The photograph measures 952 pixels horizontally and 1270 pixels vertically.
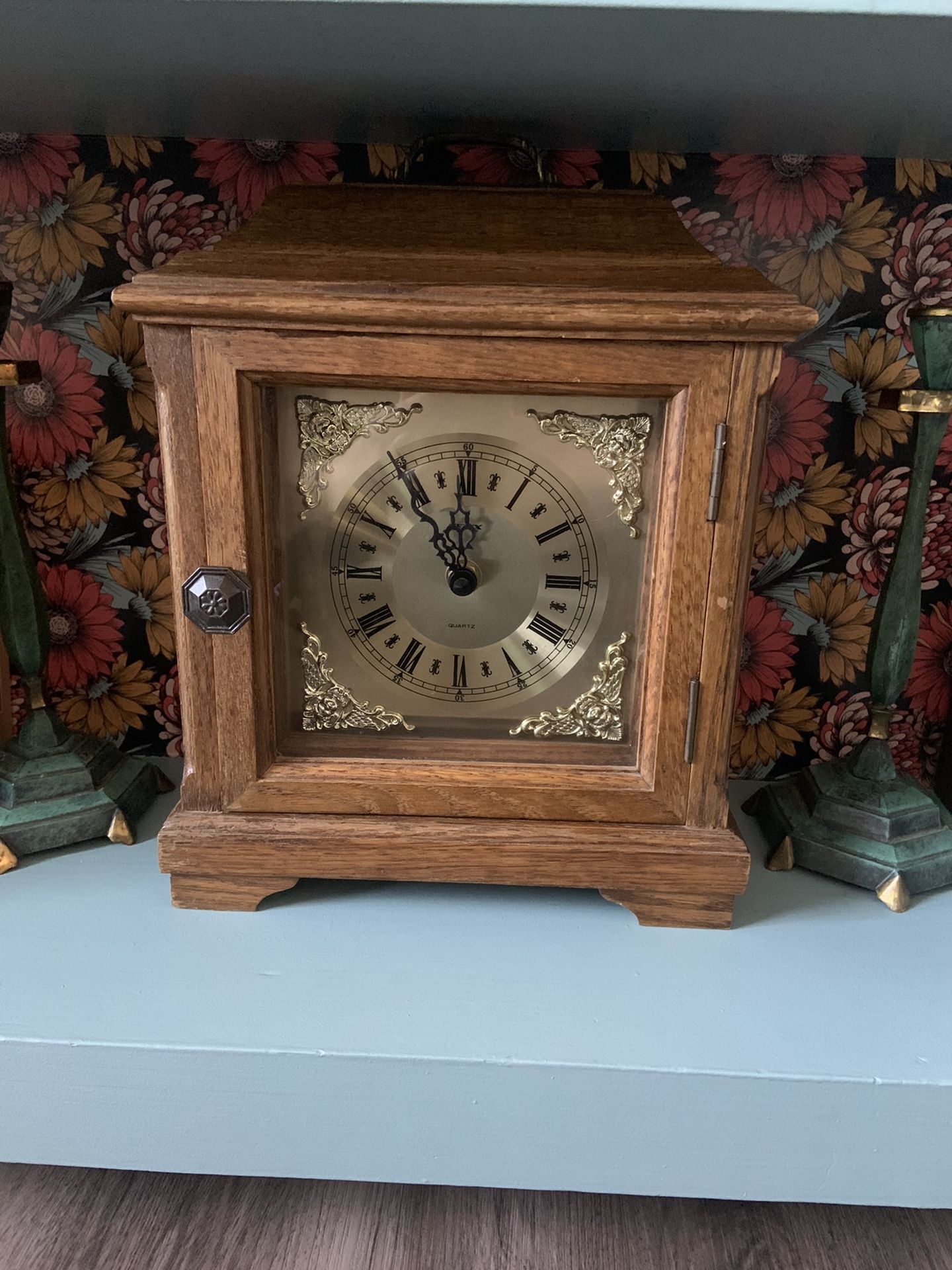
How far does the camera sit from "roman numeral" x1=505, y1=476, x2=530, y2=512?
704 mm

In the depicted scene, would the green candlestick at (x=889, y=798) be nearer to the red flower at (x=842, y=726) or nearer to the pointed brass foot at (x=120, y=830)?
the red flower at (x=842, y=726)

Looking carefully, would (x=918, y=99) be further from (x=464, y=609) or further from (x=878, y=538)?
(x=464, y=609)

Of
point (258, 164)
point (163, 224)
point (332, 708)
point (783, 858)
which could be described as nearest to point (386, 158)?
point (258, 164)

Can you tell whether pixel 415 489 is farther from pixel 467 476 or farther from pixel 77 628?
pixel 77 628

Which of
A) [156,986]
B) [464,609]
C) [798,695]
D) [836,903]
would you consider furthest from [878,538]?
[156,986]

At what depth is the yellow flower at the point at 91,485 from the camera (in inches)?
38.4

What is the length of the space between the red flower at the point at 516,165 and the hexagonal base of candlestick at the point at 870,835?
0.65 metres

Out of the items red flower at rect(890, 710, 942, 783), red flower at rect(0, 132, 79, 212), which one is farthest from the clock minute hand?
red flower at rect(890, 710, 942, 783)

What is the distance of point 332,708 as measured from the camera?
0.76m

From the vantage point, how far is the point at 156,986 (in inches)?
26.5

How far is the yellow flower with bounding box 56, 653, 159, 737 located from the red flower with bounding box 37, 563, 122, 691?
0.01 m

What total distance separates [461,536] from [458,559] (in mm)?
18

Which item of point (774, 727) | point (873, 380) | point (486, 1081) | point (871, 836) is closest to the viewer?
point (486, 1081)

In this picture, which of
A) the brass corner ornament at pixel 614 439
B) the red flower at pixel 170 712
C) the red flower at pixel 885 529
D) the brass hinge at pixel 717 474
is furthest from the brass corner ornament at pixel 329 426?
the red flower at pixel 885 529
